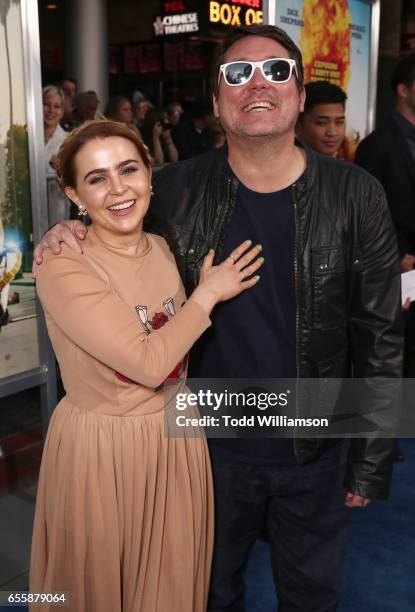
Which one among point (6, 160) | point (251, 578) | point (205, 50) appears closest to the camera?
point (6, 160)

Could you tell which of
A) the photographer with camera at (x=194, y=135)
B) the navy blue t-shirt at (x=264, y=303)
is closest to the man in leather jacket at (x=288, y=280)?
the navy blue t-shirt at (x=264, y=303)

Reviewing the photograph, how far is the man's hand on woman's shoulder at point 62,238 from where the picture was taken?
5.87ft

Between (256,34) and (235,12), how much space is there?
9.72 m

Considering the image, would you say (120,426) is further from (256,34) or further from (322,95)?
(322,95)

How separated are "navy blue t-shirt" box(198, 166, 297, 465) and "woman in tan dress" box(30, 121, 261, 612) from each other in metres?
0.07

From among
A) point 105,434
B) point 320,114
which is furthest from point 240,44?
point 320,114

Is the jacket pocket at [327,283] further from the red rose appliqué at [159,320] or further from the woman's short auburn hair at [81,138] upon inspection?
the woman's short auburn hair at [81,138]

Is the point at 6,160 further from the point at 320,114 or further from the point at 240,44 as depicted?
the point at 320,114

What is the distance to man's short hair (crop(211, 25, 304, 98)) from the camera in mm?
2020

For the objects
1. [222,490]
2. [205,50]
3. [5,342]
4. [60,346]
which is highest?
[205,50]

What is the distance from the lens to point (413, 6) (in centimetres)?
1267

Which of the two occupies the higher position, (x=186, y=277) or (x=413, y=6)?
(x=413, y=6)

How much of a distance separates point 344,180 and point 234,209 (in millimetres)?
332

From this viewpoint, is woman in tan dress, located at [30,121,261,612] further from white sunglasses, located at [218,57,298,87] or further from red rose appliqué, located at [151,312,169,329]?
white sunglasses, located at [218,57,298,87]
